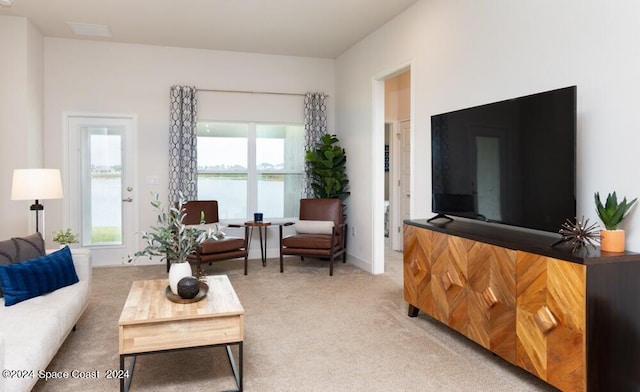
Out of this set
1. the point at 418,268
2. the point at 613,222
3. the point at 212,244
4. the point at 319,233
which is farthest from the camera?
the point at 319,233

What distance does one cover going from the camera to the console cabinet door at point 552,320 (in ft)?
7.13

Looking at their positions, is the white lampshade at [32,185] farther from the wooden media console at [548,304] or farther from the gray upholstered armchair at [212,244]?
the wooden media console at [548,304]

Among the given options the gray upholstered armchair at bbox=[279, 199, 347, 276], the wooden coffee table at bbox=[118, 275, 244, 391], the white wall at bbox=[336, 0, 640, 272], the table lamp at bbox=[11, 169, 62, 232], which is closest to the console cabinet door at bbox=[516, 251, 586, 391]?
the white wall at bbox=[336, 0, 640, 272]

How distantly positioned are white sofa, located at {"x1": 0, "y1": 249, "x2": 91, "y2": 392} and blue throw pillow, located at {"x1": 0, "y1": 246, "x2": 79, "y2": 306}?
44mm

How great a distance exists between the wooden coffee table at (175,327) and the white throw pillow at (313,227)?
3.12 metres

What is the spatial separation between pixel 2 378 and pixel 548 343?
2.58 metres

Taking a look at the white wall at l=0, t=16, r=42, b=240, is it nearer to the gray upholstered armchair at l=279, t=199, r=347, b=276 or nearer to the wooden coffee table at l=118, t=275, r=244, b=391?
the gray upholstered armchair at l=279, t=199, r=347, b=276

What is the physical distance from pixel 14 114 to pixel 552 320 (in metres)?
5.62

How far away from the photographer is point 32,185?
3.78 metres

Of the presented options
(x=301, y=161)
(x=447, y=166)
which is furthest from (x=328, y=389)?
(x=301, y=161)

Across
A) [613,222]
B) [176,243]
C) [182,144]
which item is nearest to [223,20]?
[182,144]

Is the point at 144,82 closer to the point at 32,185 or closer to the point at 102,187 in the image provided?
the point at 102,187

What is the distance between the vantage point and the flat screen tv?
2504 millimetres

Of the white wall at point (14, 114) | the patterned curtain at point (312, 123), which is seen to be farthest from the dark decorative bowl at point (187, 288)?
the patterned curtain at point (312, 123)
